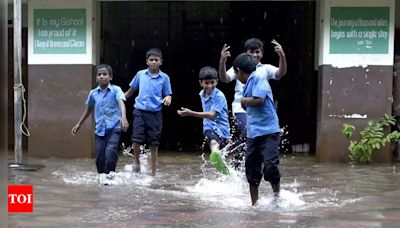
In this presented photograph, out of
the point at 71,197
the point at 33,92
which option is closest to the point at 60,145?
the point at 33,92

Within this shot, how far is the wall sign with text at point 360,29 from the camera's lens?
908 cm

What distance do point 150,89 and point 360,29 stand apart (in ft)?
12.4

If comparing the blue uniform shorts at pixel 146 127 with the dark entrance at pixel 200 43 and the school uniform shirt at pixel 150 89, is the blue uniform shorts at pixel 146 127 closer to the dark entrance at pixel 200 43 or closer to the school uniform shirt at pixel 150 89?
the school uniform shirt at pixel 150 89

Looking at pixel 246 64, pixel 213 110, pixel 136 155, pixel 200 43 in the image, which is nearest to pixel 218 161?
pixel 213 110

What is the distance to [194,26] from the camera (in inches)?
493

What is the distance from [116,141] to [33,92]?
11.4 feet

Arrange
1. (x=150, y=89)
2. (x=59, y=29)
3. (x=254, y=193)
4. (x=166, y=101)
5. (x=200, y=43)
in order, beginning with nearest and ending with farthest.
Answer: (x=254, y=193) → (x=166, y=101) → (x=150, y=89) → (x=59, y=29) → (x=200, y=43)

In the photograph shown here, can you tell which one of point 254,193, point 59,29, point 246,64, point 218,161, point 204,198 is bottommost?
point 204,198

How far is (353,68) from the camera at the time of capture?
920 cm

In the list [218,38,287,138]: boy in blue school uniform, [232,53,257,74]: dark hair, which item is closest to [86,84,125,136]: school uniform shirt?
[218,38,287,138]: boy in blue school uniform

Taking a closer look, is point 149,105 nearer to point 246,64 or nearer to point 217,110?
point 217,110

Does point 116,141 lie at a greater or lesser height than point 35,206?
greater

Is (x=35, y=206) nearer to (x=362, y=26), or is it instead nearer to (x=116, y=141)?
(x=116, y=141)

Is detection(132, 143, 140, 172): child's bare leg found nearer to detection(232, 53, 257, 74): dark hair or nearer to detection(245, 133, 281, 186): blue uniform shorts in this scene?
detection(245, 133, 281, 186): blue uniform shorts
